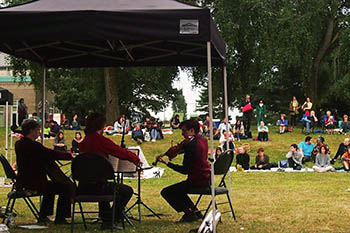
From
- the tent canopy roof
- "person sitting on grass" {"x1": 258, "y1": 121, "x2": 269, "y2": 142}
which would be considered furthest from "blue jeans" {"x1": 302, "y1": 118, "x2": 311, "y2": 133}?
the tent canopy roof

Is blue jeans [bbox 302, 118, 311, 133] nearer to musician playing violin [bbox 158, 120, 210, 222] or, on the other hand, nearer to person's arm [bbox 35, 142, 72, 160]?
musician playing violin [bbox 158, 120, 210, 222]

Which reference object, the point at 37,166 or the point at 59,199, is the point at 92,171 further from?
the point at 59,199

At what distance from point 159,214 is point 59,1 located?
3.36 metres

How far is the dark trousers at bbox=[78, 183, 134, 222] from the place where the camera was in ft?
22.9

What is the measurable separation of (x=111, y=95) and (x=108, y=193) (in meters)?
23.6

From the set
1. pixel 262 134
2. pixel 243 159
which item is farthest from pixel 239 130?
pixel 243 159

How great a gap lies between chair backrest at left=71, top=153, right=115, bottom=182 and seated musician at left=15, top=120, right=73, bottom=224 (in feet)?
1.43

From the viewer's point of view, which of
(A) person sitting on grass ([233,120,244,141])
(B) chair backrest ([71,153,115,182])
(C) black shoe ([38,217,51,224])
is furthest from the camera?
(A) person sitting on grass ([233,120,244,141])

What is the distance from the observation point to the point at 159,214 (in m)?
8.59

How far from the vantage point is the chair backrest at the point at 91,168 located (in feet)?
22.0

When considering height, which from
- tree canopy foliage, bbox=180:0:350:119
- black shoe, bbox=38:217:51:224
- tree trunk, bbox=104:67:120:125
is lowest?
black shoe, bbox=38:217:51:224

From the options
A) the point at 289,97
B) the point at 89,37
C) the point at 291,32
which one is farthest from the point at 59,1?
the point at 289,97

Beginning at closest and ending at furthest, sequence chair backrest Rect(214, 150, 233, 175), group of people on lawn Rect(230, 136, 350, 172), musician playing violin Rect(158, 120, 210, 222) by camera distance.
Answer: chair backrest Rect(214, 150, 233, 175)
musician playing violin Rect(158, 120, 210, 222)
group of people on lawn Rect(230, 136, 350, 172)

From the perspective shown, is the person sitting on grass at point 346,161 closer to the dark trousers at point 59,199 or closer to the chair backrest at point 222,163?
the chair backrest at point 222,163
